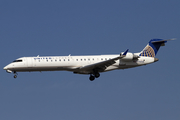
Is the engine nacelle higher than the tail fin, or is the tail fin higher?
the tail fin

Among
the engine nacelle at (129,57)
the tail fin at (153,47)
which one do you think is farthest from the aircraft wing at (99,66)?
the tail fin at (153,47)

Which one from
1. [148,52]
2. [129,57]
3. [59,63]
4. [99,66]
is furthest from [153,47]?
[59,63]

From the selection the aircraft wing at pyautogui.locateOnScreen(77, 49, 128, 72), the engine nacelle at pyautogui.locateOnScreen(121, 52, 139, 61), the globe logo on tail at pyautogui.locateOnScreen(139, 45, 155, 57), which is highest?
the globe logo on tail at pyautogui.locateOnScreen(139, 45, 155, 57)

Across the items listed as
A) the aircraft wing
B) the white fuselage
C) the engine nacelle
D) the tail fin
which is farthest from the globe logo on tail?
the aircraft wing

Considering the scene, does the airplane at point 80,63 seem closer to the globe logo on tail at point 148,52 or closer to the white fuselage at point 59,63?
the white fuselage at point 59,63

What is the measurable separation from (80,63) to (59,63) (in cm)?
240

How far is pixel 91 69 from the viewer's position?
36312mm

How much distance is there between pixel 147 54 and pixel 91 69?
730cm

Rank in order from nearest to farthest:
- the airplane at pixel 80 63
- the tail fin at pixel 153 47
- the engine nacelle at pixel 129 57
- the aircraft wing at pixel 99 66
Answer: the aircraft wing at pixel 99 66 → the airplane at pixel 80 63 → the engine nacelle at pixel 129 57 → the tail fin at pixel 153 47

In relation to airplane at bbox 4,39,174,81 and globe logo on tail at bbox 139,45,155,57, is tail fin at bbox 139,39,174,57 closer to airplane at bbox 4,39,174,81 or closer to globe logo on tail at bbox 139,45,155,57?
globe logo on tail at bbox 139,45,155,57

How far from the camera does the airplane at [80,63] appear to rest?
115ft

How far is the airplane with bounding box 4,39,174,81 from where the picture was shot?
35.2m

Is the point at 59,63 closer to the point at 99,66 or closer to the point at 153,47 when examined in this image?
the point at 99,66

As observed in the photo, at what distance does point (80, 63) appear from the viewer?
36.2 meters
